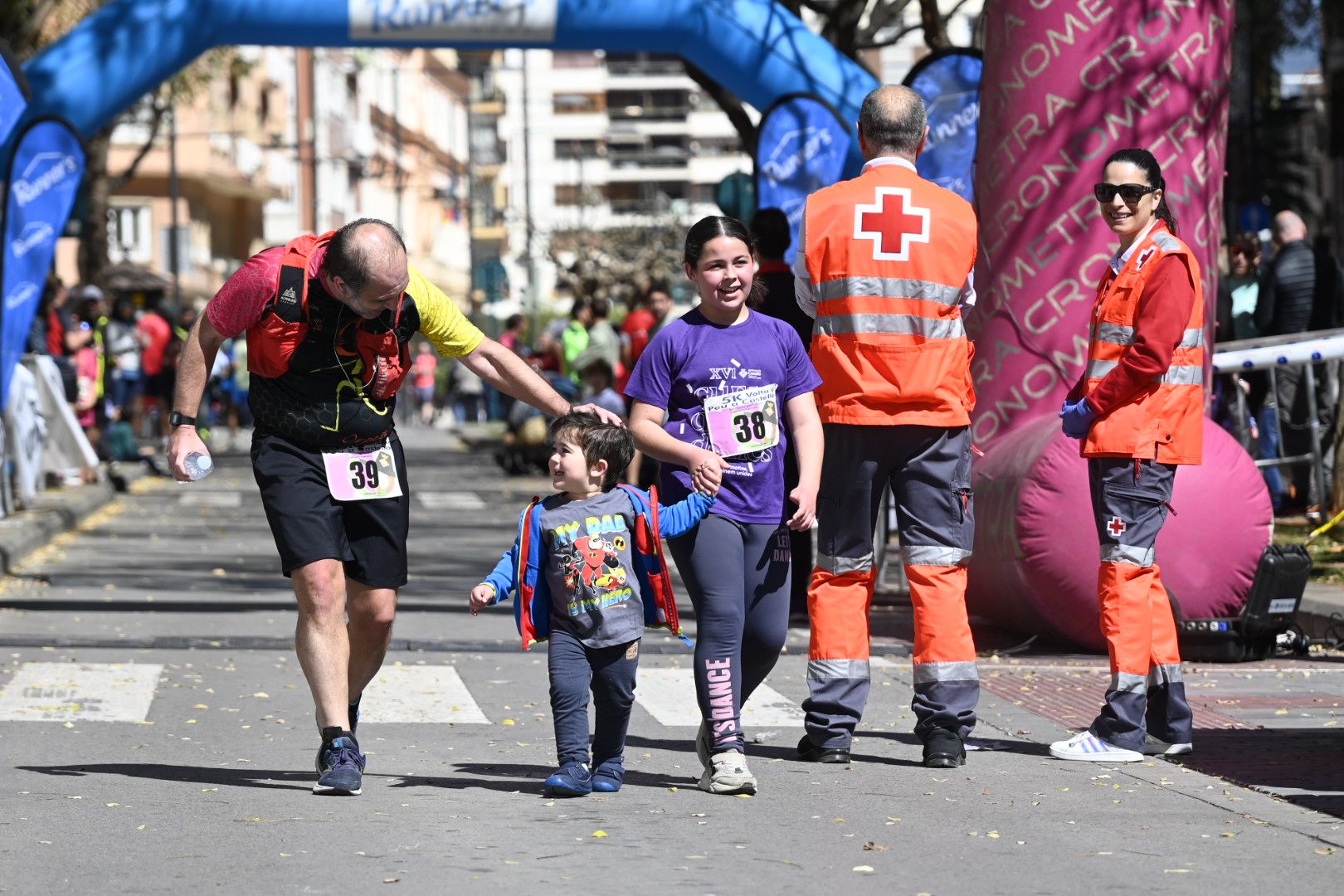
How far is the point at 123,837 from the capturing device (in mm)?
5973

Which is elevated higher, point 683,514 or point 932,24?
point 932,24

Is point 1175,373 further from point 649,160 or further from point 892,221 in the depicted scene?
point 649,160

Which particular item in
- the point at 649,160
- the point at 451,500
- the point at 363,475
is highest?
the point at 649,160

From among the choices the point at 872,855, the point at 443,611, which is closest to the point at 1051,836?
the point at 872,855

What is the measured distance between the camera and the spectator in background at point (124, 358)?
81.1 feet

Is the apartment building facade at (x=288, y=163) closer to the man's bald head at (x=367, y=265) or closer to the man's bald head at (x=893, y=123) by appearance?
the man's bald head at (x=893, y=123)

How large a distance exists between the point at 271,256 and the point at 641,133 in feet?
470

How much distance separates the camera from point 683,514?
6676 millimetres

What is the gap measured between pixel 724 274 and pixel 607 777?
4.99 feet

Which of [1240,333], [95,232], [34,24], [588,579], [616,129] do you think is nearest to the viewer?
[588,579]

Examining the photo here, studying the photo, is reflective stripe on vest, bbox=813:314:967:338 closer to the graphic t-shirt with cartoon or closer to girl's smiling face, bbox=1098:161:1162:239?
girl's smiling face, bbox=1098:161:1162:239

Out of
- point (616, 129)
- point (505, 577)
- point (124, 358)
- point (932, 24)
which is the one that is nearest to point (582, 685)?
point (505, 577)

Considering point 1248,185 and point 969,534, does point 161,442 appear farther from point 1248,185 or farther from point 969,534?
point 969,534

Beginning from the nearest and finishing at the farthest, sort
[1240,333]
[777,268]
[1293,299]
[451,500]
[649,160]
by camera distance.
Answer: [777,268] < [1293,299] < [1240,333] < [451,500] < [649,160]
